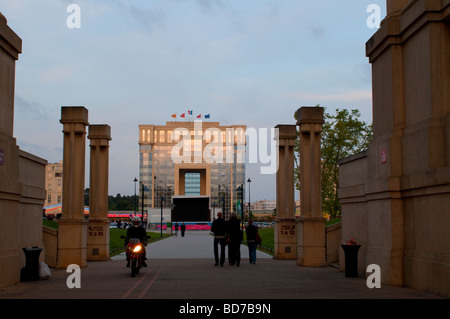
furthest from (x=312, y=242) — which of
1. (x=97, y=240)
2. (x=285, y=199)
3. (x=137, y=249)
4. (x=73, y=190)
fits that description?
(x=97, y=240)

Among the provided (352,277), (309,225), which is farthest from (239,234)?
(352,277)

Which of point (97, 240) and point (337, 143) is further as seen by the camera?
point (337, 143)

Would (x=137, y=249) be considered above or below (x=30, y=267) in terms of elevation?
above

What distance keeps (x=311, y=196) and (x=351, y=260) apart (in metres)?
5.65

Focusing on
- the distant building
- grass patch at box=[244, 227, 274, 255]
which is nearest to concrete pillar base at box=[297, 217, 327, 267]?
grass patch at box=[244, 227, 274, 255]

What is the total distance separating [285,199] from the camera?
88.9 feet

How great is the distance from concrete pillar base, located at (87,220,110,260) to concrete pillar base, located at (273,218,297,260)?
7.68 metres

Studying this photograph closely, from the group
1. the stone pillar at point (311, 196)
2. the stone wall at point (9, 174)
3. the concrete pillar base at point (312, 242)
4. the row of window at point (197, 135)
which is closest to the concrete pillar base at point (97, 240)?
the stone wall at point (9, 174)

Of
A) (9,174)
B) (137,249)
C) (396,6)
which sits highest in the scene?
(396,6)

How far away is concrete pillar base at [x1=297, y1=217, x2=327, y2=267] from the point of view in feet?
69.3

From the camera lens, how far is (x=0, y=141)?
1434 centimetres

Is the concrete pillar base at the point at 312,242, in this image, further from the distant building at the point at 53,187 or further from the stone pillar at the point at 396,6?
the distant building at the point at 53,187

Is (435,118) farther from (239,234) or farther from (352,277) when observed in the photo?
(239,234)

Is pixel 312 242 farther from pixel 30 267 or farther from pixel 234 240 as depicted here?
pixel 30 267
